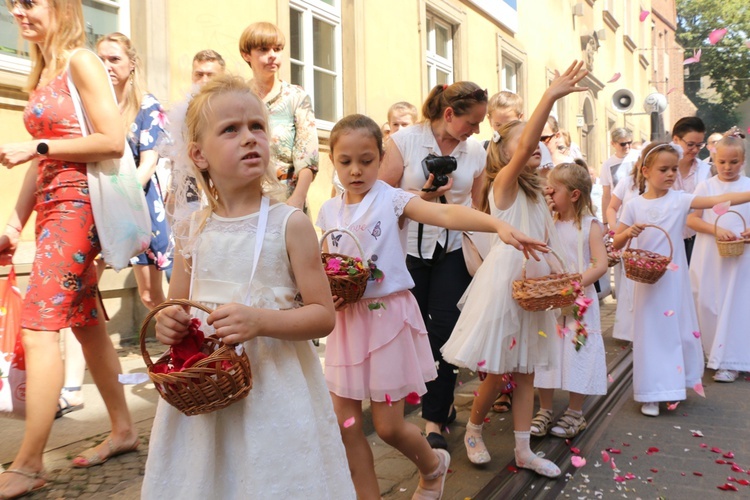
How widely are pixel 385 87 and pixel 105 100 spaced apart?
7.62 metres

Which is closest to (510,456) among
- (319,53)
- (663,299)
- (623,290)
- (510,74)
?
→ (663,299)

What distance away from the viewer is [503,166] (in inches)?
171

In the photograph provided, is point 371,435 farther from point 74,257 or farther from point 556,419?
point 74,257

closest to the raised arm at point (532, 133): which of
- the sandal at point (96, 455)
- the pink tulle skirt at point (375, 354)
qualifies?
the pink tulle skirt at point (375, 354)

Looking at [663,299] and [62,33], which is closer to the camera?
[62,33]

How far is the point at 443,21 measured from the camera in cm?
1316

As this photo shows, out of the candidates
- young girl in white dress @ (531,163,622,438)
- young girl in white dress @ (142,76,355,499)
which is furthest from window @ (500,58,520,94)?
young girl in white dress @ (142,76,355,499)

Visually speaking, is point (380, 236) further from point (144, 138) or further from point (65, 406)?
point (65, 406)

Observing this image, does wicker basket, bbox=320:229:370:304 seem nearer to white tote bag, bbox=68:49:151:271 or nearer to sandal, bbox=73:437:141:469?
white tote bag, bbox=68:49:151:271

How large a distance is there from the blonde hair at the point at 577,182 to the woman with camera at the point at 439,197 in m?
0.93

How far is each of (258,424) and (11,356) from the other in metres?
1.84

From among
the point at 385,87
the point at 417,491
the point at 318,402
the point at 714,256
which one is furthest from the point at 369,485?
the point at 385,87

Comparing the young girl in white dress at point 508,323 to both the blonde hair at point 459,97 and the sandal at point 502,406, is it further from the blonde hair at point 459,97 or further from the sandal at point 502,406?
the sandal at point 502,406

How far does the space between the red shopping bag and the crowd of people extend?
0.51ft
